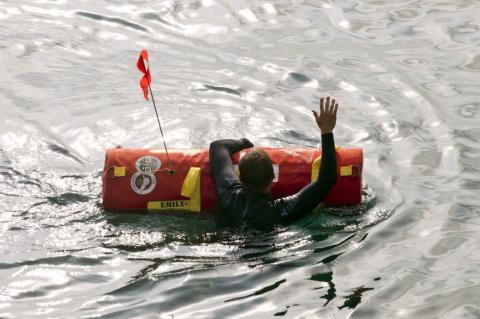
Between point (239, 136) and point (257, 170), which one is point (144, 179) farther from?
point (239, 136)

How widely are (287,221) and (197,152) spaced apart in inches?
46.7

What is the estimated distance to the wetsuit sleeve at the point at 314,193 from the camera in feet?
26.3

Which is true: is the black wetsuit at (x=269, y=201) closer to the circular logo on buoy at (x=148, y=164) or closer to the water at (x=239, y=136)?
the water at (x=239, y=136)

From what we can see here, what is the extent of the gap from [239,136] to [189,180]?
2.35 m

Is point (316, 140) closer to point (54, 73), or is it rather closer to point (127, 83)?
point (127, 83)

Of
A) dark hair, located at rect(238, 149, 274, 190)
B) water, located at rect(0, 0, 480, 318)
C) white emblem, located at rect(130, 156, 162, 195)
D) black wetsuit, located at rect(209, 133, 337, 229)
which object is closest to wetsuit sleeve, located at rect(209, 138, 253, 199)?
black wetsuit, located at rect(209, 133, 337, 229)

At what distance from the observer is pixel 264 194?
8.12 metres

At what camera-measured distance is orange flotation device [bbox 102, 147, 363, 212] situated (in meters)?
8.52

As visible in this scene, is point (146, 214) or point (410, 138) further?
point (410, 138)

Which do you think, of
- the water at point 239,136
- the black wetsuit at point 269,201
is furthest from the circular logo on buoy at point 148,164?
the black wetsuit at point 269,201

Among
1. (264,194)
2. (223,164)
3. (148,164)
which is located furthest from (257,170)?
(148,164)

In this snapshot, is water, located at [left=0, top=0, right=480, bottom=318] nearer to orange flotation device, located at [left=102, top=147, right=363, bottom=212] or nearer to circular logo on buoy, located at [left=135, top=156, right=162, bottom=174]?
orange flotation device, located at [left=102, top=147, right=363, bottom=212]

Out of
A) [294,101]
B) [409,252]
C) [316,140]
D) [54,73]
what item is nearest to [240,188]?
[409,252]

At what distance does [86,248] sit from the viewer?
8.19 m
